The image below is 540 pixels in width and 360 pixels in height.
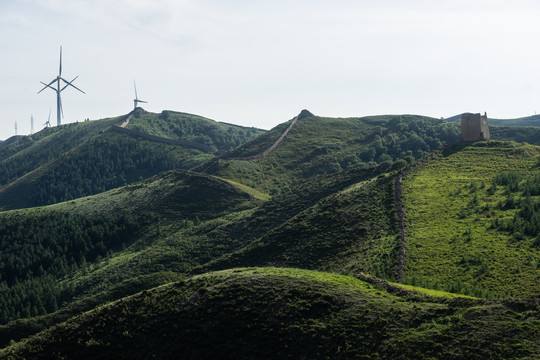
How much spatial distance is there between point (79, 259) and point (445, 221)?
80.2 meters

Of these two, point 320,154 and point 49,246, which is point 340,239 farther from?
point 320,154

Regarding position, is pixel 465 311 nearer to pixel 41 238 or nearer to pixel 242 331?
pixel 242 331

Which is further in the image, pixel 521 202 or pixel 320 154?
pixel 320 154

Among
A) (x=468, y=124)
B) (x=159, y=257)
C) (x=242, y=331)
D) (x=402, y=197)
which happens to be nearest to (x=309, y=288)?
(x=242, y=331)

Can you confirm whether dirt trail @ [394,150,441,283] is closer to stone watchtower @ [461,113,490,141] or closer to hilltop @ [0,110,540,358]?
hilltop @ [0,110,540,358]

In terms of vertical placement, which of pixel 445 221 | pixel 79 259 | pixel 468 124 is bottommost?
pixel 79 259

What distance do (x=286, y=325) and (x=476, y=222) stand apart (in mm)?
40711

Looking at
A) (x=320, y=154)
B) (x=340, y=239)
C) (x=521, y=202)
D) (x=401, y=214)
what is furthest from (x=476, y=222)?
(x=320, y=154)

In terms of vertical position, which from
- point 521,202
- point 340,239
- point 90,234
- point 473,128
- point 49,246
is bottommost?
point 49,246

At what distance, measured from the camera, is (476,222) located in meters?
80.1

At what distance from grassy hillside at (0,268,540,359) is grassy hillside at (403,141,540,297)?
14.3m

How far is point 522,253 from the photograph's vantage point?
68188 millimetres

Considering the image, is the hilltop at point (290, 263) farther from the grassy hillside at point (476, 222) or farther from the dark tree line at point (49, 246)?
the dark tree line at point (49, 246)

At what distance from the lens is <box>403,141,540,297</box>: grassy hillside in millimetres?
64625
